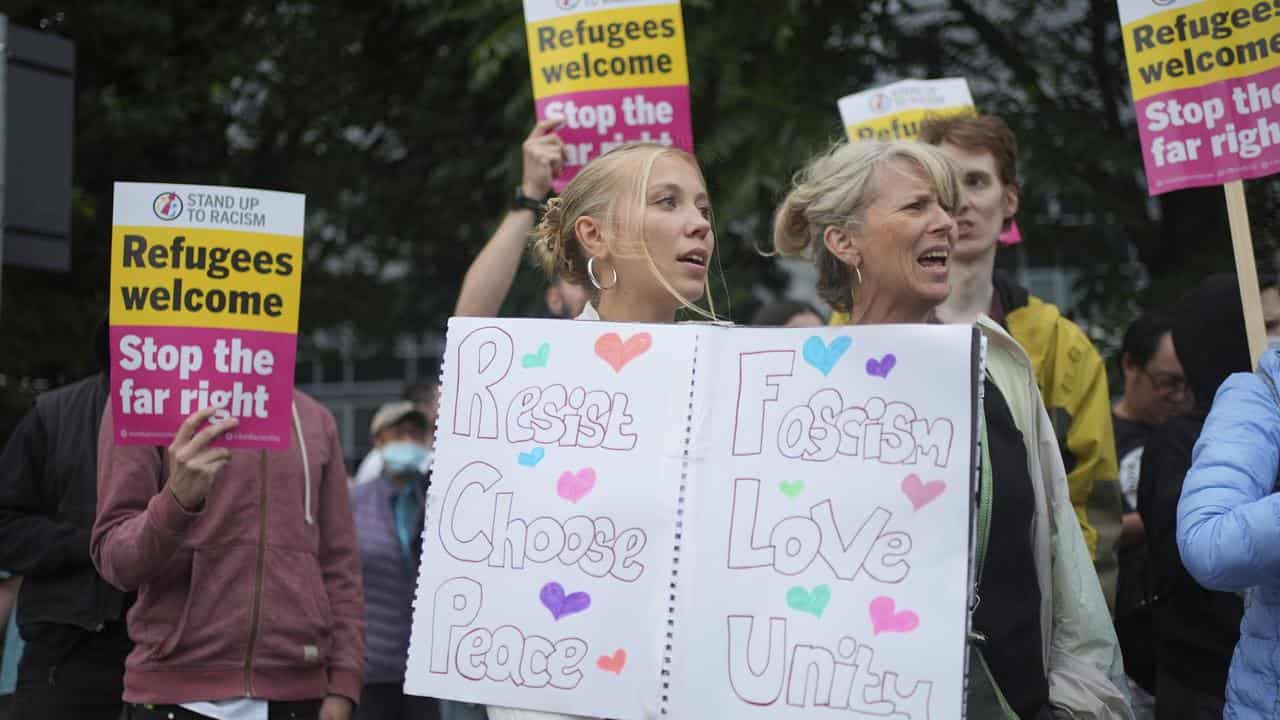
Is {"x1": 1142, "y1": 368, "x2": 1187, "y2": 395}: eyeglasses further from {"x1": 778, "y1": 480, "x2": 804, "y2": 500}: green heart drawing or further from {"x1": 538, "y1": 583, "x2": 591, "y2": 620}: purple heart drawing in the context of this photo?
{"x1": 538, "y1": 583, "x2": 591, "y2": 620}: purple heart drawing

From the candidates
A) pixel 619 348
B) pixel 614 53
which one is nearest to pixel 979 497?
pixel 619 348

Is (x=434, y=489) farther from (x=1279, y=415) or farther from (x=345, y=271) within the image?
(x=345, y=271)

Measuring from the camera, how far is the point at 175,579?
394 centimetres

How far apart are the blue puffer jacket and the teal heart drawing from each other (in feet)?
4.08

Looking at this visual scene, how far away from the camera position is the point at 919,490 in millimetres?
2557

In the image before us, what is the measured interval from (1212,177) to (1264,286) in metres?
0.59

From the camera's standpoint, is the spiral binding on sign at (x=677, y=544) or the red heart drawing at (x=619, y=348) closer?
the spiral binding on sign at (x=677, y=544)

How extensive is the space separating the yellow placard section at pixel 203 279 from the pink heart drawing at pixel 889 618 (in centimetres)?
192

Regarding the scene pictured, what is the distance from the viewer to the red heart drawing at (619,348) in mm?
2793

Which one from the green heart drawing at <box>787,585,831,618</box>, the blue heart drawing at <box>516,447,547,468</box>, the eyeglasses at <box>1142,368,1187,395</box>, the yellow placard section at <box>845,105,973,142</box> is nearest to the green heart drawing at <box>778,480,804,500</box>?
the green heart drawing at <box>787,585,831,618</box>

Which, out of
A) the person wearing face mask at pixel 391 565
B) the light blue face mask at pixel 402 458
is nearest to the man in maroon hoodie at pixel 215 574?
the person wearing face mask at pixel 391 565

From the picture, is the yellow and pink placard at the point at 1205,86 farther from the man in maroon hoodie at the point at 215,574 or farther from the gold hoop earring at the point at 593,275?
the man in maroon hoodie at the point at 215,574

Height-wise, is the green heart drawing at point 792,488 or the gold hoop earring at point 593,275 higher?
the gold hoop earring at point 593,275

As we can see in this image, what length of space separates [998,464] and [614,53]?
2.51 metres
